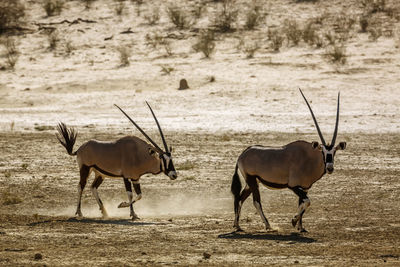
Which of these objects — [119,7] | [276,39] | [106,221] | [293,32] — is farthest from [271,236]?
[119,7]

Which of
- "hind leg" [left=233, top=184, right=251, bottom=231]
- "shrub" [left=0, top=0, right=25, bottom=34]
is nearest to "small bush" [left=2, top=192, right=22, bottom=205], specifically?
"hind leg" [left=233, top=184, right=251, bottom=231]

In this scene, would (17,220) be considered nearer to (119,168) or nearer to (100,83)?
(119,168)

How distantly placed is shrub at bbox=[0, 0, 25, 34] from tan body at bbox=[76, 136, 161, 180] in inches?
871

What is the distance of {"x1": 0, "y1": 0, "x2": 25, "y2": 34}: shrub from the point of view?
3528cm

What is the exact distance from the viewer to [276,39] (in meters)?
32.2

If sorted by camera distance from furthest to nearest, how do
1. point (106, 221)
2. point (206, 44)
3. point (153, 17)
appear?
point (153, 17) < point (206, 44) < point (106, 221)

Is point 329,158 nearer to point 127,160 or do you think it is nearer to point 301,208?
point 301,208

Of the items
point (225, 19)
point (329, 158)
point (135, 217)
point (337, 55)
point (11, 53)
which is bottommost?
point (11, 53)

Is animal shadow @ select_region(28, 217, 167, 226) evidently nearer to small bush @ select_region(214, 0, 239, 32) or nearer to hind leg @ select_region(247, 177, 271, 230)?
hind leg @ select_region(247, 177, 271, 230)

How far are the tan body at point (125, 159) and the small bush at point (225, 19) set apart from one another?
20.6m

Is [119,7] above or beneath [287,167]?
beneath

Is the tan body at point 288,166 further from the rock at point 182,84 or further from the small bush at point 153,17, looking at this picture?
the small bush at point 153,17

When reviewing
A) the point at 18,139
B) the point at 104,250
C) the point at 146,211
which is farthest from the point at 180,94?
the point at 104,250

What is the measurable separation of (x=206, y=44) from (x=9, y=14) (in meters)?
8.59
